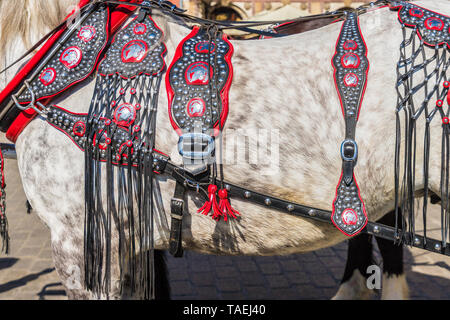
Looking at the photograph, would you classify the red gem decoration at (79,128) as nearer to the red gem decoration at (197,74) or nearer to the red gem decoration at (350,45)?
the red gem decoration at (197,74)

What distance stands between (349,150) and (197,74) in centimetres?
69

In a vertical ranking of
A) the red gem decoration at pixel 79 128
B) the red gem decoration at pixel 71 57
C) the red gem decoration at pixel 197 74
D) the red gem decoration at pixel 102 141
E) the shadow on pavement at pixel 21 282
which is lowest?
the shadow on pavement at pixel 21 282

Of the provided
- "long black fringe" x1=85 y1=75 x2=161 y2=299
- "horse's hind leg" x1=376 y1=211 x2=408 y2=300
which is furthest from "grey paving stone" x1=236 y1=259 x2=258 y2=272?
"long black fringe" x1=85 y1=75 x2=161 y2=299

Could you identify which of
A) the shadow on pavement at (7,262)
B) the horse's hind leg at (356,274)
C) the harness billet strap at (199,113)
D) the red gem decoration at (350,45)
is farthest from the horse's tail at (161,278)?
the shadow on pavement at (7,262)

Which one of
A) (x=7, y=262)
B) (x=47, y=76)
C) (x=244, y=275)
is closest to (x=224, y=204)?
(x=47, y=76)

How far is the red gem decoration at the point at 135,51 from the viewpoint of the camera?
1.84 m

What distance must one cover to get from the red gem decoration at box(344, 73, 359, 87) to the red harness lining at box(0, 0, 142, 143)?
1.00 meters

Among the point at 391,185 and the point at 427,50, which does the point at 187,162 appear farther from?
the point at 427,50

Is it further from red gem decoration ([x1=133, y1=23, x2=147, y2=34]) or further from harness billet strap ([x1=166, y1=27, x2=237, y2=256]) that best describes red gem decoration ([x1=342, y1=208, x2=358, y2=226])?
red gem decoration ([x1=133, y1=23, x2=147, y2=34])

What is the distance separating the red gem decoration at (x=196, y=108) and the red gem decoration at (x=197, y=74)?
0.08 metres

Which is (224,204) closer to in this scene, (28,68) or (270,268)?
(28,68)

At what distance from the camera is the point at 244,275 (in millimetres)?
3645

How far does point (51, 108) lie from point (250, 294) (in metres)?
2.17

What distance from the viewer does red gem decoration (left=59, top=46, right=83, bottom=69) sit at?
6.07ft
